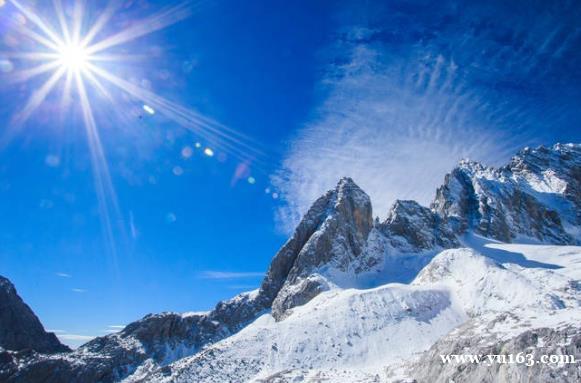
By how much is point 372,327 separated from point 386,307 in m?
6.32

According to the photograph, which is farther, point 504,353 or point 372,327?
point 372,327

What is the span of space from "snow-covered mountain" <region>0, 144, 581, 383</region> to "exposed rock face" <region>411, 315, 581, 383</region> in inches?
4.4

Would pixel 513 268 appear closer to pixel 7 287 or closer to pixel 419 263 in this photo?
pixel 419 263

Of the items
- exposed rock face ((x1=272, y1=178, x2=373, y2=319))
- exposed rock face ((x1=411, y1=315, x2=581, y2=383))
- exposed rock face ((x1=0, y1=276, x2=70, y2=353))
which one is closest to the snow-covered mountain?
exposed rock face ((x1=411, y1=315, x2=581, y2=383))

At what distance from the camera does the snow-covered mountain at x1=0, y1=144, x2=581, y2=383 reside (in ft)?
124

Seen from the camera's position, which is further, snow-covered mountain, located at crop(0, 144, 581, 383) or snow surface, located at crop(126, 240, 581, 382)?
snow surface, located at crop(126, 240, 581, 382)

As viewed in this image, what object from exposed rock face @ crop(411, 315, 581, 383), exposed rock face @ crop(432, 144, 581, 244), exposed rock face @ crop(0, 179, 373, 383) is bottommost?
exposed rock face @ crop(411, 315, 581, 383)

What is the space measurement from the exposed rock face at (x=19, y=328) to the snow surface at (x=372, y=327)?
65150mm

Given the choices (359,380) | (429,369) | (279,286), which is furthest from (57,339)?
(429,369)

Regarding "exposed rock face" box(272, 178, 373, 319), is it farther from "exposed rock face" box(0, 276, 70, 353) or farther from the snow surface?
"exposed rock face" box(0, 276, 70, 353)

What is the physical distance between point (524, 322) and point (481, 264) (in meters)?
46.2

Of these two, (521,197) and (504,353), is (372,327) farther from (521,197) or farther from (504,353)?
(521,197)

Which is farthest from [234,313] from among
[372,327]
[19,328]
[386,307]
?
[19,328]

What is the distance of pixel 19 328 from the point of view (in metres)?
108
